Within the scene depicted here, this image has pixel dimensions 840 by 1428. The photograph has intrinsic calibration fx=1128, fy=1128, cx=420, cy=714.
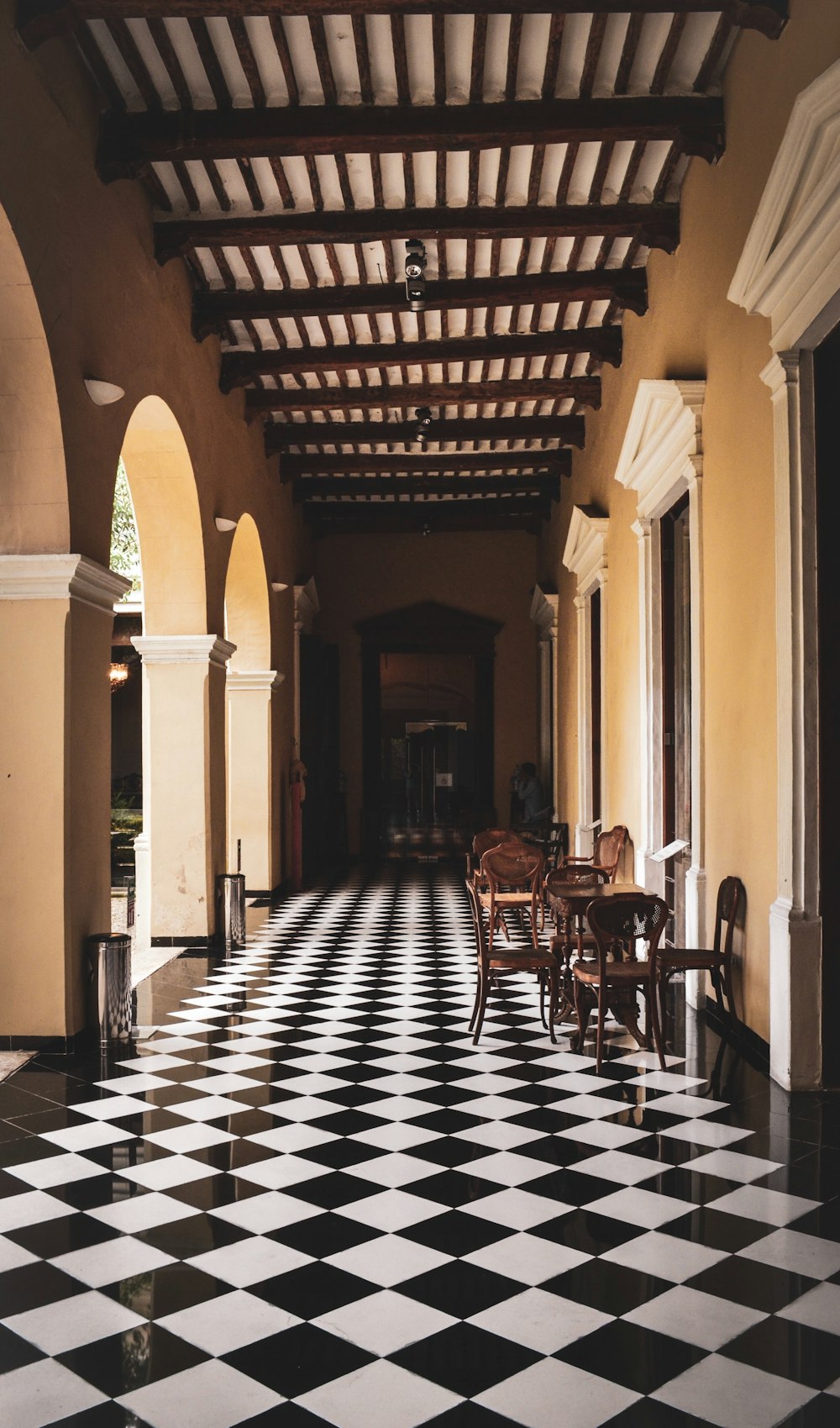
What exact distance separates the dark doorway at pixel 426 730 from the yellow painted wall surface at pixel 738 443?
404 inches

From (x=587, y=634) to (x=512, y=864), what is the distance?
4924 millimetres

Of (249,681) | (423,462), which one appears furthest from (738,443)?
(423,462)

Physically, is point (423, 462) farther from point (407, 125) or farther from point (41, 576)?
point (41, 576)

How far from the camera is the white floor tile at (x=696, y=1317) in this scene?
3104 millimetres

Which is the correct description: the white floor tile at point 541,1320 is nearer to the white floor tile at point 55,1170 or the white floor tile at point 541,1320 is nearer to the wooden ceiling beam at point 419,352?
the white floor tile at point 55,1170

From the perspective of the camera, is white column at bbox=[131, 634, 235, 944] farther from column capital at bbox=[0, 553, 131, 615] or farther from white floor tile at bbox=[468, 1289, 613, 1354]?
white floor tile at bbox=[468, 1289, 613, 1354]

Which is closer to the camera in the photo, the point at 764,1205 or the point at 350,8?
the point at 764,1205

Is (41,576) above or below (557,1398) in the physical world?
above

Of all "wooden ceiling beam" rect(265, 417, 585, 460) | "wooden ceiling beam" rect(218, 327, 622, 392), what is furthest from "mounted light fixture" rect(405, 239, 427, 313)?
"wooden ceiling beam" rect(265, 417, 585, 460)

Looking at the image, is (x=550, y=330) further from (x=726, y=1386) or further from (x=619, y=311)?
(x=726, y=1386)

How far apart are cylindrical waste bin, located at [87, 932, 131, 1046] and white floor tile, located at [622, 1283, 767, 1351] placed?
159 inches

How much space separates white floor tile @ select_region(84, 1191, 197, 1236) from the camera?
393 centimetres

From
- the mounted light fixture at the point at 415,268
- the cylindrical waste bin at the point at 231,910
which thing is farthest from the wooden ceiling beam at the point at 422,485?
the cylindrical waste bin at the point at 231,910

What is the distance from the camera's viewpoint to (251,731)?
13453 millimetres
